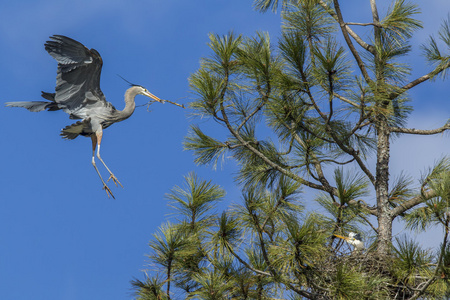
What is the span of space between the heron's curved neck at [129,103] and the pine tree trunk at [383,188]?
1.99 metres

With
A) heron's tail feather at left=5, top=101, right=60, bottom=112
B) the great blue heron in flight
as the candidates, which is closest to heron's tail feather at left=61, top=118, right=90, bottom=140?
the great blue heron in flight

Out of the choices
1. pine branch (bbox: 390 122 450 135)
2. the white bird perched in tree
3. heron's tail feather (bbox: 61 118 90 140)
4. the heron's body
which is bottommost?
the white bird perched in tree

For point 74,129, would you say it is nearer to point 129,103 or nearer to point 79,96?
point 79,96

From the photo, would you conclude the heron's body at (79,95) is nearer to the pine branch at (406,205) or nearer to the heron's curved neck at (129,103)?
the heron's curved neck at (129,103)

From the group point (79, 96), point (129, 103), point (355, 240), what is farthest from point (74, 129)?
point (355, 240)

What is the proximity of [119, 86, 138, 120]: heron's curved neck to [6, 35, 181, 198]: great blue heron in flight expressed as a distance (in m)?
0.01

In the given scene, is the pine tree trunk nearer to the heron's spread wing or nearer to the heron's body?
the heron's body

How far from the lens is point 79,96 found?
6.18 meters

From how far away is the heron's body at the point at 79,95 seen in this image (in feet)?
19.7

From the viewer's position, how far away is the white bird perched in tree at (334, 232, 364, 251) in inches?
235

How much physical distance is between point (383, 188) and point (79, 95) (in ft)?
8.10

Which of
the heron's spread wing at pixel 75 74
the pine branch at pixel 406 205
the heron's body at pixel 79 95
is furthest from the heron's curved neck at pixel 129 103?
the pine branch at pixel 406 205

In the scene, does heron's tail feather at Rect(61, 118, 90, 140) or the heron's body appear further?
heron's tail feather at Rect(61, 118, 90, 140)

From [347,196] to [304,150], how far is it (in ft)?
1.88
